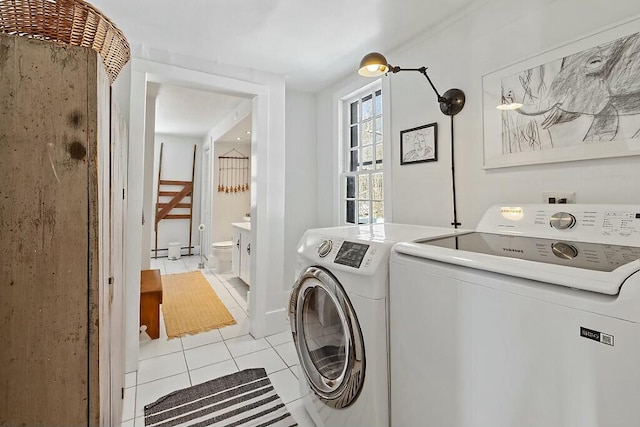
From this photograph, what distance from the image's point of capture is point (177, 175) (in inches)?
235

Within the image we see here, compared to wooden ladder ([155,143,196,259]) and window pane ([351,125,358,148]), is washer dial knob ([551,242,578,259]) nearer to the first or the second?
window pane ([351,125,358,148])

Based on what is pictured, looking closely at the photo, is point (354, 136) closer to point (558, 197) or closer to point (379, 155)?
point (379, 155)

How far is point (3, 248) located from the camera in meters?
0.67

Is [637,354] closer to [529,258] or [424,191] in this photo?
[529,258]

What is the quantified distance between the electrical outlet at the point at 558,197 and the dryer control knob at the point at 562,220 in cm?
15

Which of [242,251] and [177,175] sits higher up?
[177,175]

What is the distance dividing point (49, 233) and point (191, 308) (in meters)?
2.85

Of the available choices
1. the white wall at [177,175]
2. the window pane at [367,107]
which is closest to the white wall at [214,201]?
the white wall at [177,175]

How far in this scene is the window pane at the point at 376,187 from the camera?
273cm

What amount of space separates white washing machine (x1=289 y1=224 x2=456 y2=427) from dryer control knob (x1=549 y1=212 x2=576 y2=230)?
1.83ft

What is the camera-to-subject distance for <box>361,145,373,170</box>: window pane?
9.29 ft

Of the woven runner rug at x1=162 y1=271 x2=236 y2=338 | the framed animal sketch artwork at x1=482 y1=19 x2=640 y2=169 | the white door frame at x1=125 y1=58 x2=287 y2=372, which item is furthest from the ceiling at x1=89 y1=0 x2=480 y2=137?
the woven runner rug at x1=162 y1=271 x2=236 y2=338

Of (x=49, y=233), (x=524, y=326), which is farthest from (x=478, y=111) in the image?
(x=49, y=233)

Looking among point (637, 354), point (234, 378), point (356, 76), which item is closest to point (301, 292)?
point (234, 378)
